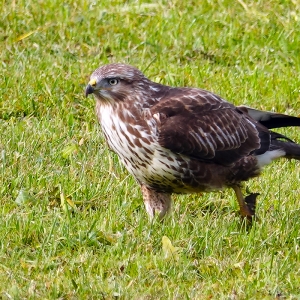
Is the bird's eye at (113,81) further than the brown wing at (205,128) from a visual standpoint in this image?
Yes

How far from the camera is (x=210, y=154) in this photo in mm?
6102

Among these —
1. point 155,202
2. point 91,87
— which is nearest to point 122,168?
point 155,202

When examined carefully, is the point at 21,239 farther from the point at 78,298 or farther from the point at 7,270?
the point at 78,298

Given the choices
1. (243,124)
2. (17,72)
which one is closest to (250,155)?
(243,124)

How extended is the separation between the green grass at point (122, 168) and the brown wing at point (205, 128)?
45 centimetres

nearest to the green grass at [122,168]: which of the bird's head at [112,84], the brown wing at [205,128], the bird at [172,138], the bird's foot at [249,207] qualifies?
the bird's foot at [249,207]

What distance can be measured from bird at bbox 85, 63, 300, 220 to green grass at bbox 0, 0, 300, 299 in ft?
0.81

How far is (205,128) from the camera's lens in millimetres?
6102

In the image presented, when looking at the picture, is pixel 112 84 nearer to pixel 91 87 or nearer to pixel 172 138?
pixel 91 87

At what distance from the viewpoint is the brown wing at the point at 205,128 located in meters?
5.84

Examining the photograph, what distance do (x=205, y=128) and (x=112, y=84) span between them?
68 centimetres

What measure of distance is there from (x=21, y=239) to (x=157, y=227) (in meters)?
0.88

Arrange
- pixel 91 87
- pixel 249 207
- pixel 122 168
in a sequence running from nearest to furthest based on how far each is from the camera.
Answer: pixel 91 87
pixel 249 207
pixel 122 168

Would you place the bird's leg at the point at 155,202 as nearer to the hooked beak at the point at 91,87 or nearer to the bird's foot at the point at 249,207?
the bird's foot at the point at 249,207
